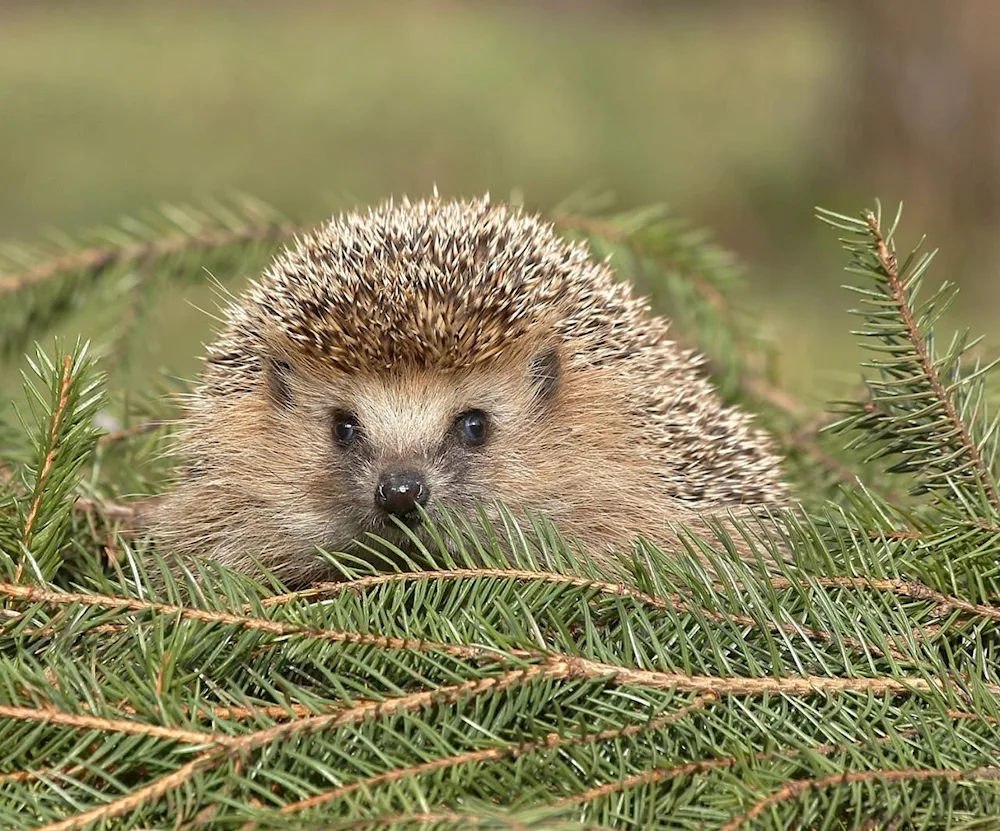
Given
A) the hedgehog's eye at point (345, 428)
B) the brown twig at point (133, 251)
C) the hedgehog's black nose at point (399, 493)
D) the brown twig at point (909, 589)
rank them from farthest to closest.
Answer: the brown twig at point (133, 251) < the hedgehog's eye at point (345, 428) < the hedgehog's black nose at point (399, 493) < the brown twig at point (909, 589)

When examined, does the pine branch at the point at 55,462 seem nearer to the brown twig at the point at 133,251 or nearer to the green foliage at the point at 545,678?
the green foliage at the point at 545,678

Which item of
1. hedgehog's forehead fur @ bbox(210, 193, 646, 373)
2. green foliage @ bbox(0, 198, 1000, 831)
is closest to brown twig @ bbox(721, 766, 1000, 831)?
green foliage @ bbox(0, 198, 1000, 831)

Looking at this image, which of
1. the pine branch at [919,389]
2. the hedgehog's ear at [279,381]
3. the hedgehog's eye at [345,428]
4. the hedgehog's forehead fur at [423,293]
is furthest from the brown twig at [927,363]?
the hedgehog's ear at [279,381]

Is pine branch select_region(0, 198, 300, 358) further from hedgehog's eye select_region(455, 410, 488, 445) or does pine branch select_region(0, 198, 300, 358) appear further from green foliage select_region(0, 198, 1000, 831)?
green foliage select_region(0, 198, 1000, 831)

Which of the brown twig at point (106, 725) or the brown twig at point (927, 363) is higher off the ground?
the brown twig at point (927, 363)

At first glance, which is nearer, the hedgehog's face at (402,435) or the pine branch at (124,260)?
the hedgehog's face at (402,435)

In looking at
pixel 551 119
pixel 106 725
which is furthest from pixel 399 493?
pixel 551 119

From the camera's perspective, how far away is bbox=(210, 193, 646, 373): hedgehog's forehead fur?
1455mm

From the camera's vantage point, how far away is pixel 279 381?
163 centimetres

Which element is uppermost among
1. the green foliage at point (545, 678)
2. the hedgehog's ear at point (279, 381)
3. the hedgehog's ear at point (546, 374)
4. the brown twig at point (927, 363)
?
the brown twig at point (927, 363)

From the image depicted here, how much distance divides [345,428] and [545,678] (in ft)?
2.29

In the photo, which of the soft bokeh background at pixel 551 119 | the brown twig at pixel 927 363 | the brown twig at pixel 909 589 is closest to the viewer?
the brown twig at pixel 909 589

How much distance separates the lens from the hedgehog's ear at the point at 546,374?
1.64 meters

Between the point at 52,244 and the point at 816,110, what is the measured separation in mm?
5431
